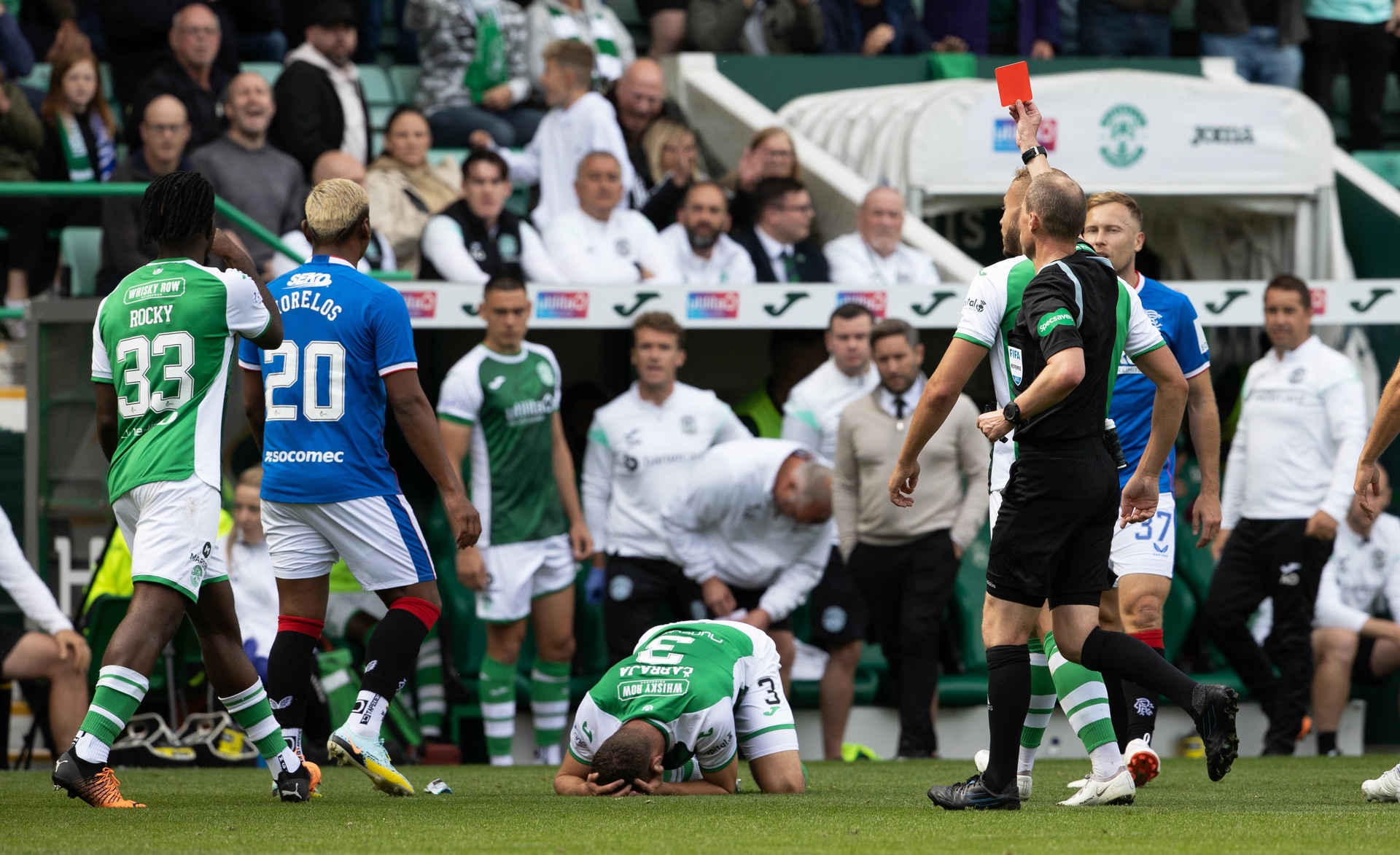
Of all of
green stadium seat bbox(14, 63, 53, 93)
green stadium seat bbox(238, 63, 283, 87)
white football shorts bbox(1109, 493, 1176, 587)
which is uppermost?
green stadium seat bbox(238, 63, 283, 87)

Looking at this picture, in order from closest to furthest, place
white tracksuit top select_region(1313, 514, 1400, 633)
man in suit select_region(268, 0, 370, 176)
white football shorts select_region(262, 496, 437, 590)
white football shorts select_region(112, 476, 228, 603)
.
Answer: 1. white football shorts select_region(112, 476, 228, 603)
2. white football shorts select_region(262, 496, 437, 590)
3. white tracksuit top select_region(1313, 514, 1400, 633)
4. man in suit select_region(268, 0, 370, 176)

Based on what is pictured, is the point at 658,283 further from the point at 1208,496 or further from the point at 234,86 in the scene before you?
the point at 1208,496

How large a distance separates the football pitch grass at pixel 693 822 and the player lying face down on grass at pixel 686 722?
0.12 m

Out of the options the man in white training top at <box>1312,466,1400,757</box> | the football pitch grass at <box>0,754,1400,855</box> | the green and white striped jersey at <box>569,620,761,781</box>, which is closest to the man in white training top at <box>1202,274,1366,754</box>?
the man in white training top at <box>1312,466,1400,757</box>

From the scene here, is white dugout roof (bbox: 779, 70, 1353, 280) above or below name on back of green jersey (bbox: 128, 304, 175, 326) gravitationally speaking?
above

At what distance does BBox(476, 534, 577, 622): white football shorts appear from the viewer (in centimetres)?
880

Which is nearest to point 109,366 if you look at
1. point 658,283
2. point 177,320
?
point 177,320

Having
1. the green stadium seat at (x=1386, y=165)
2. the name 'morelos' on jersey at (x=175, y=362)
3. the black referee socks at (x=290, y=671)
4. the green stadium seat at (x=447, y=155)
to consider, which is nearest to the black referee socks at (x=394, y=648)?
the black referee socks at (x=290, y=671)

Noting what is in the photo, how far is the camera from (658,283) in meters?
9.41

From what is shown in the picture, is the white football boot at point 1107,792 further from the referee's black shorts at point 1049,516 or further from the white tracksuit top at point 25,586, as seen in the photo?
the white tracksuit top at point 25,586

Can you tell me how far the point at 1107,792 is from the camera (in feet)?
Result: 18.6

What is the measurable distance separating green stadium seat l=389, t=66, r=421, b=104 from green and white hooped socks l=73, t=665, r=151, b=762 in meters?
7.83

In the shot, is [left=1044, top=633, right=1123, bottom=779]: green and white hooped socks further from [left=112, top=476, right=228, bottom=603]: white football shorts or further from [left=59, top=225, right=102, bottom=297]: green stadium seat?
[left=59, top=225, right=102, bottom=297]: green stadium seat

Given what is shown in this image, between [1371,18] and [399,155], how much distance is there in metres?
7.55
